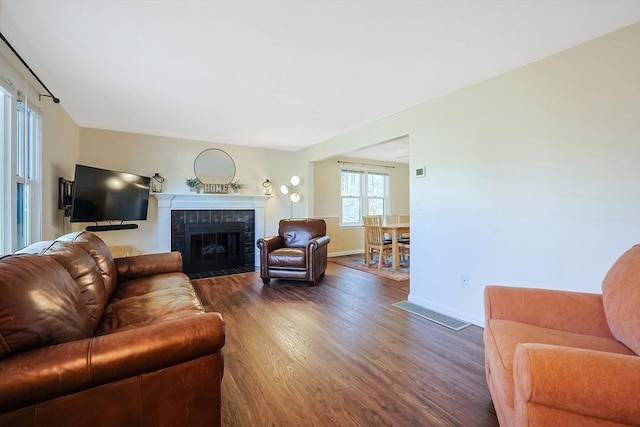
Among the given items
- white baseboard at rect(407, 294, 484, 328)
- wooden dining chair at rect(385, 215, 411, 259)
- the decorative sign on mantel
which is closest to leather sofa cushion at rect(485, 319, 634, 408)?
white baseboard at rect(407, 294, 484, 328)

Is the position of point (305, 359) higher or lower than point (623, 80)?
lower

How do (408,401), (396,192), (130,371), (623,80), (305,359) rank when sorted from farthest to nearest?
(396,192)
(305,359)
(623,80)
(408,401)
(130,371)

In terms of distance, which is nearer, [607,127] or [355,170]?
[607,127]

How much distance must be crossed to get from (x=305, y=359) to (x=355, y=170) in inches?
198

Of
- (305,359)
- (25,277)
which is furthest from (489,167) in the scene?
(25,277)

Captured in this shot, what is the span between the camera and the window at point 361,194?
6.47 m

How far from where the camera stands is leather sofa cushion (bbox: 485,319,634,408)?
117 cm

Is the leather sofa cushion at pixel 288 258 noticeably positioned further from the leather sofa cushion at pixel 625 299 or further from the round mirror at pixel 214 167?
the leather sofa cushion at pixel 625 299

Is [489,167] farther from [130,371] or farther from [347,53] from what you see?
[130,371]

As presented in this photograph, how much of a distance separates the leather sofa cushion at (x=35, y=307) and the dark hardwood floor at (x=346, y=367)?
0.88 meters

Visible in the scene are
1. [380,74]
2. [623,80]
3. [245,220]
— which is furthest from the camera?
[245,220]

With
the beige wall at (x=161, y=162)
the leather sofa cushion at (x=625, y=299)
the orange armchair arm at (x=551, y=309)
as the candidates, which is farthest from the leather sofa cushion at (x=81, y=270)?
the beige wall at (x=161, y=162)

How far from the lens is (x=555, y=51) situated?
7.04 ft

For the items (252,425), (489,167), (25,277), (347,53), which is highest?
(347,53)
